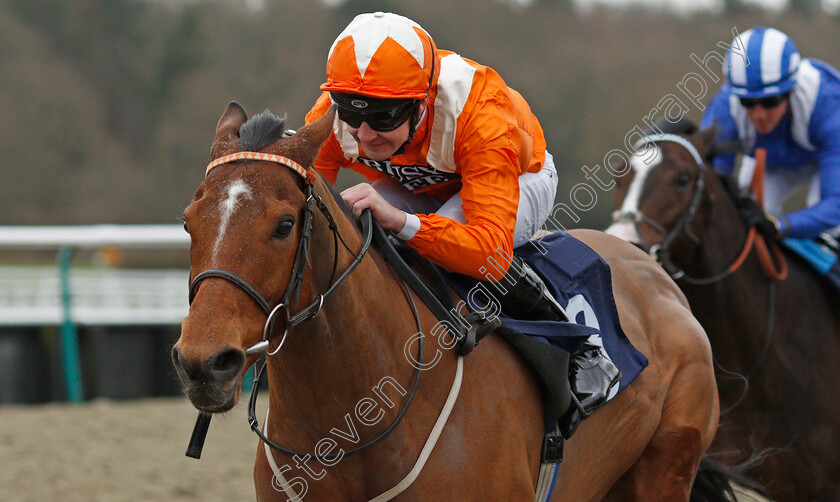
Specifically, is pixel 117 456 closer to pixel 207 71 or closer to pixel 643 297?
pixel 643 297

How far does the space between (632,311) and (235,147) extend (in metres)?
1.81

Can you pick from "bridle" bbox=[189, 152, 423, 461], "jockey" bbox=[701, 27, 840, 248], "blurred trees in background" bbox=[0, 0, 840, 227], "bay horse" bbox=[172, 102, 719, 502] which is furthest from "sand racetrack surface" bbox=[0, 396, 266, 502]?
"blurred trees in background" bbox=[0, 0, 840, 227]

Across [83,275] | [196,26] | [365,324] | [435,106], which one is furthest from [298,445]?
[196,26]

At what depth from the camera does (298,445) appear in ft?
7.88

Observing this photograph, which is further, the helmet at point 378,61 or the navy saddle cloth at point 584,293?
the navy saddle cloth at point 584,293

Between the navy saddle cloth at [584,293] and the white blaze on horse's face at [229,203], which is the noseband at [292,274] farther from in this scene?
the navy saddle cloth at [584,293]

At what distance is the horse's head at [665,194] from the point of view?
4.52 m

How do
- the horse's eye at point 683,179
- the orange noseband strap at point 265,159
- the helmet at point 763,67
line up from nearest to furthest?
the orange noseband strap at point 265,159
the horse's eye at point 683,179
the helmet at point 763,67

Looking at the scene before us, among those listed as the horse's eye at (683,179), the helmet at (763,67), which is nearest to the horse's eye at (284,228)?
the horse's eye at (683,179)

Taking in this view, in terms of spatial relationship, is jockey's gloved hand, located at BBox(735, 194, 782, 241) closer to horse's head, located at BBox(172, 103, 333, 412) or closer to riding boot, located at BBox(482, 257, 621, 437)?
riding boot, located at BBox(482, 257, 621, 437)

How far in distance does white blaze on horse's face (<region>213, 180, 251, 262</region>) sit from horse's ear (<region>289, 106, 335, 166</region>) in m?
0.19

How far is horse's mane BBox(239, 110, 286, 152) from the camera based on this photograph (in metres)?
2.13

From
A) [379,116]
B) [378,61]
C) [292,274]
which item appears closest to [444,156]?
[379,116]

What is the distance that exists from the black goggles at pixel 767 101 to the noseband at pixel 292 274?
3.59 metres
